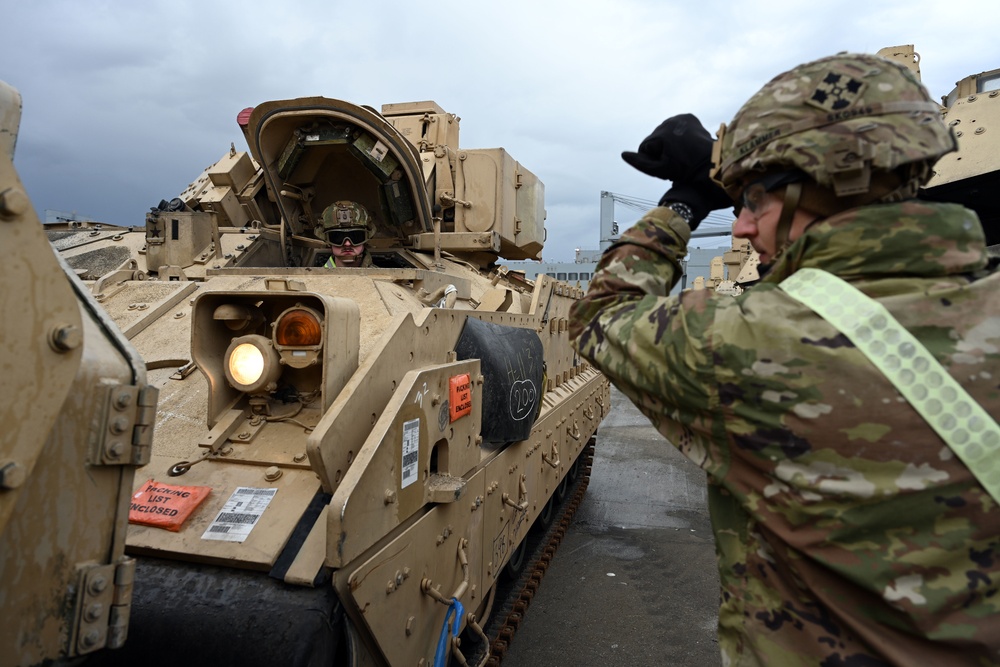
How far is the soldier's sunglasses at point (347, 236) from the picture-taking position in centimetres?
461

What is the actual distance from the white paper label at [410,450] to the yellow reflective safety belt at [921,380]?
62.8 inches

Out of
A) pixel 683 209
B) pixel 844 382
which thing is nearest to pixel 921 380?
pixel 844 382

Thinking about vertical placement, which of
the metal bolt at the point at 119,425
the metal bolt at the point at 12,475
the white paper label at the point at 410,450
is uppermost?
the metal bolt at the point at 119,425

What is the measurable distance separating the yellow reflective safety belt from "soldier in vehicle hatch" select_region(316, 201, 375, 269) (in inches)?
148

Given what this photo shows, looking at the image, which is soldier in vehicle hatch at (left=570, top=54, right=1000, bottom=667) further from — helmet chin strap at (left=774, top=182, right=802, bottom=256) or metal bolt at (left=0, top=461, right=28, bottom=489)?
metal bolt at (left=0, top=461, right=28, bottom=489)

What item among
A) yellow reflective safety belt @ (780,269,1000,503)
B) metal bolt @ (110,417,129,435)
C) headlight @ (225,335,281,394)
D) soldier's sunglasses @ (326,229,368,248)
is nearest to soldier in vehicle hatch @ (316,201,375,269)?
soldier's sunglasses @ (326,229,368,248)

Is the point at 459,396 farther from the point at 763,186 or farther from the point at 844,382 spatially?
the point at 844,382

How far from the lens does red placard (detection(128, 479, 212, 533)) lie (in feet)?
7.36

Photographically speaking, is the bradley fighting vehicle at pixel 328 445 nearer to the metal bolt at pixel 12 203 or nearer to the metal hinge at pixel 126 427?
the metal hinge at pixel 126 427

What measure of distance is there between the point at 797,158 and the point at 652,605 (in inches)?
167

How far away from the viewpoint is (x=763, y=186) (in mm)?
1430

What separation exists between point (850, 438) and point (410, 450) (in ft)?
5.40

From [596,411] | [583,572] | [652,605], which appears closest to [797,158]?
[652,605]

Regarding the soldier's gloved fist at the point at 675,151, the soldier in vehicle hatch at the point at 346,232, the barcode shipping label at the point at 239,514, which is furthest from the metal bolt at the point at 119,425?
the soldier in vehicle hatch at the point at 346,232
